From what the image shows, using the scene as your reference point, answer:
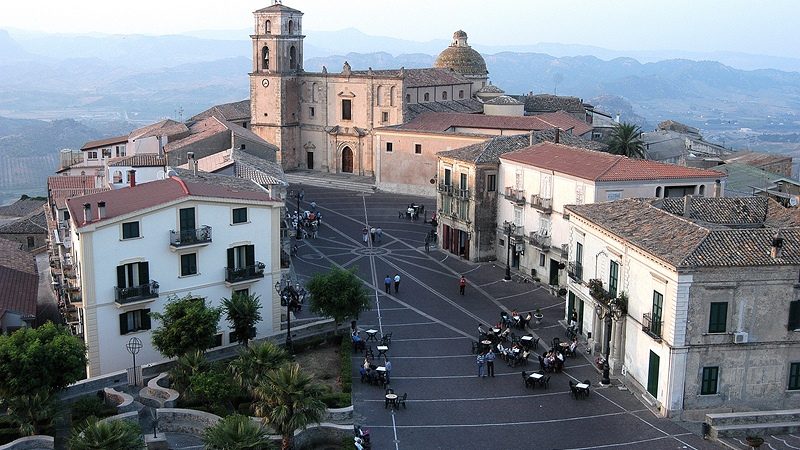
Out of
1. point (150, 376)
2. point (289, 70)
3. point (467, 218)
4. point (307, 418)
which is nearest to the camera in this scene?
point (307, 418)

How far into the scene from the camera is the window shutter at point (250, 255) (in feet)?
130

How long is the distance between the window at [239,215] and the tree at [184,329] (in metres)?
5.55

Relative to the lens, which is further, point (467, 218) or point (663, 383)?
point (467, 218)

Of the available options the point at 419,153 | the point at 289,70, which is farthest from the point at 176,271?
the point at 289,70

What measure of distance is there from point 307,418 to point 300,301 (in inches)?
699

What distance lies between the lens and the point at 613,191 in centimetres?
4562

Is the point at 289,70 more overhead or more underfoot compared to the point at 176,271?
more overhead

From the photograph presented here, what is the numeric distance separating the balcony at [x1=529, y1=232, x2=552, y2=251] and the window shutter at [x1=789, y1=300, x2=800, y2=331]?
1794cm

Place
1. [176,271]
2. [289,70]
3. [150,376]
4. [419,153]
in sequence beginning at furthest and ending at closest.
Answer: [289,70] → [419,153] → [176,271] → [150,376]

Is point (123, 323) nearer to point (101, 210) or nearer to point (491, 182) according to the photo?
point (101, 210)

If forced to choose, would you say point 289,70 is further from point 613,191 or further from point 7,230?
point 613,191

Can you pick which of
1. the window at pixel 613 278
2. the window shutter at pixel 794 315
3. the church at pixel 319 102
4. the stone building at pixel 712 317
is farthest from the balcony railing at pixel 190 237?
the church at pixel 319 102

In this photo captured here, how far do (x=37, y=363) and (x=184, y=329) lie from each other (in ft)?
18.9

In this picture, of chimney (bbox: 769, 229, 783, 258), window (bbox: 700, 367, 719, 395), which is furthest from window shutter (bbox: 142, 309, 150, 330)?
chimney (bbox: 769, 229, 783, 258)
